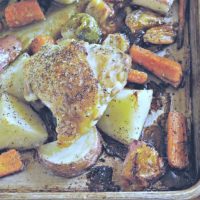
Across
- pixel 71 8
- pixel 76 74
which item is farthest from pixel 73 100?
pixel 71 8

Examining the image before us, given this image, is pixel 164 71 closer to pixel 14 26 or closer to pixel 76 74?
pixel 76 74

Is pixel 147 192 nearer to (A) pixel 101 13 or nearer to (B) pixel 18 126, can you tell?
(B) pixel 18 126

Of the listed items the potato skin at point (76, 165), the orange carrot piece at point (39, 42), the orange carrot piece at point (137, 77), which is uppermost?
the orange carrot piece at point (39, 42)

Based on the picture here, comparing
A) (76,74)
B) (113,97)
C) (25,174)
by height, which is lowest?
(25,174)

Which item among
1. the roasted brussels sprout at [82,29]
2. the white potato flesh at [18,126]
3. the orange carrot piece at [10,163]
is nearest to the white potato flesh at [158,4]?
the roasted brussels sprout at [82,29]

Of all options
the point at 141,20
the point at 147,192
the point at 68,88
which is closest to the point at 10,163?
the point at 68,88

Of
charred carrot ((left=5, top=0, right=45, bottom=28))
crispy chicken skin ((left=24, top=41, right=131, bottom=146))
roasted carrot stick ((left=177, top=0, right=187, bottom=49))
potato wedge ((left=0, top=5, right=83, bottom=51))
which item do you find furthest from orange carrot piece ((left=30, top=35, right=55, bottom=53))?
roasted carrot stick ((left=177, top=0, right=187, bottom=49))

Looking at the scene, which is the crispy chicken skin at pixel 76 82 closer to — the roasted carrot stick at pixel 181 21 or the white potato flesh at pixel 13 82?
the white potato flesh at pixel 13 82
